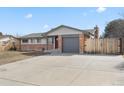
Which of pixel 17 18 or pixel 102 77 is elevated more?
pixel 17 18

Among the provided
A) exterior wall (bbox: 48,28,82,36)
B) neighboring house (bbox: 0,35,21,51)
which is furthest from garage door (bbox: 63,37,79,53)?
neighboring house (bbox: 0,35,21,51)

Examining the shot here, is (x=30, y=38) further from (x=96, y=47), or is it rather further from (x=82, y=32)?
(x=96, y=47)

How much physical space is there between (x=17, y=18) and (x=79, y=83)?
18.6 metres

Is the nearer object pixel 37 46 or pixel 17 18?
pixel 17 18

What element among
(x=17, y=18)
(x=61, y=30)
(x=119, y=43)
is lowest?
(x=119, y=43)

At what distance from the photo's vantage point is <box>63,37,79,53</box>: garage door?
22.5m

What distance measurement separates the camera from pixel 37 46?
95.5 feet

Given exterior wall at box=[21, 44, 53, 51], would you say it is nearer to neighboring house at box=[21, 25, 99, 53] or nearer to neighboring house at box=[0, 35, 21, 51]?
neighboring house at box=[0, 35, 21, 51]

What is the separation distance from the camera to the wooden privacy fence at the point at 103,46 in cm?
1931

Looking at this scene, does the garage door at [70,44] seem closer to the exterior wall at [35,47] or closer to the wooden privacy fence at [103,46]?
the wooden privacy fence at [103,46]

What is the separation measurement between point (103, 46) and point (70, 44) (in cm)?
448

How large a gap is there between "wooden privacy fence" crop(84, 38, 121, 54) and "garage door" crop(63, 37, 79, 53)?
161 centimetres
